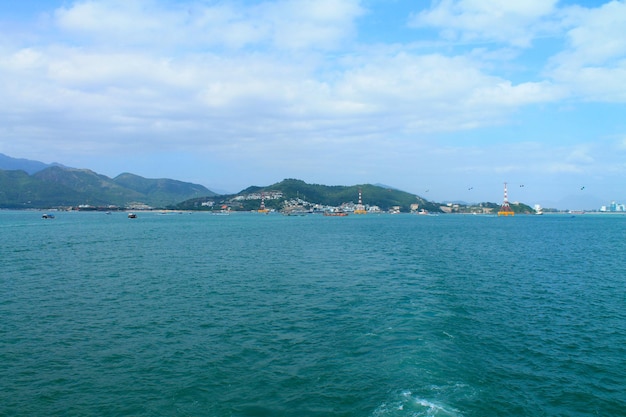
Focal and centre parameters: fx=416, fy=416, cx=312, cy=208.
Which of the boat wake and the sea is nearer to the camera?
the boat wake

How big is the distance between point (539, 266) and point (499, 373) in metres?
29.7

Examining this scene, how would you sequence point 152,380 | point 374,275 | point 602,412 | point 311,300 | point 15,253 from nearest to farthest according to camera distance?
1. point 602,412
2. point 152,380
3. point 311,300
4. point 374,275
5. point 15,253

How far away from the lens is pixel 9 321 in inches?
833

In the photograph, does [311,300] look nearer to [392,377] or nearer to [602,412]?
[392,377]

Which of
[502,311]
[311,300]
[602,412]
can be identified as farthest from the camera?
[311,300]

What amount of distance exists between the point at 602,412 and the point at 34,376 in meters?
19.0

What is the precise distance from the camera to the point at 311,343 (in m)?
18.1

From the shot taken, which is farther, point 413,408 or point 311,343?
point 311,343

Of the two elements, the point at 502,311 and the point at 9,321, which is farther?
the point at 502,311

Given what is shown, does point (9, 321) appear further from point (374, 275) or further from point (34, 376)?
point (374, 275)

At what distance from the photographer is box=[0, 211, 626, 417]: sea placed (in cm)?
1324

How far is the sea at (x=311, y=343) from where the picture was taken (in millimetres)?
13242

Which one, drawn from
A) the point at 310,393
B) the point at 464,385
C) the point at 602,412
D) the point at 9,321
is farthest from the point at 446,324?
the point at 9,321

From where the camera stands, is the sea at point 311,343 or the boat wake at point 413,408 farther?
the sea at point 311,343
